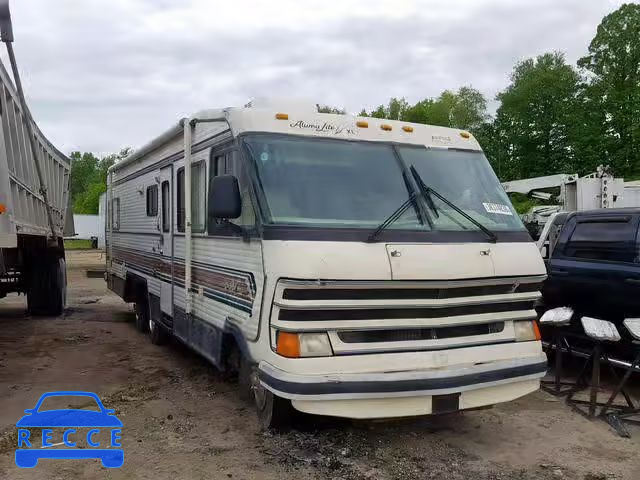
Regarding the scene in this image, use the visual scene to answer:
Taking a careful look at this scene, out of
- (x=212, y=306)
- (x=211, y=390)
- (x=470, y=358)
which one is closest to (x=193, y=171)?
(x=212, y=306)

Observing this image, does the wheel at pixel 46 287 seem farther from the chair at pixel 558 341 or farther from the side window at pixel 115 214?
the chair at pixel 558 341

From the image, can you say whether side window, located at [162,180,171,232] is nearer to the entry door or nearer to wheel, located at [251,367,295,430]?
the entry door

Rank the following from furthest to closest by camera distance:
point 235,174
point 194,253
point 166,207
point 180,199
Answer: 1. point 166,207
2. point 180,199
3. point 194,253
4. point 235,174

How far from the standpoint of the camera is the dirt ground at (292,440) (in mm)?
4238

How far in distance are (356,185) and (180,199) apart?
8.56ft

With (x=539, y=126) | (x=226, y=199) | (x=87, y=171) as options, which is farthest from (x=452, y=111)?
(x=87, y=171)

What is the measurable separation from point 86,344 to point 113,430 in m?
3.86

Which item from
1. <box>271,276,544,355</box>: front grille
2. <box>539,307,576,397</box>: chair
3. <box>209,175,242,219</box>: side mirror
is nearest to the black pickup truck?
<box>539,307,576,397</box>: chair

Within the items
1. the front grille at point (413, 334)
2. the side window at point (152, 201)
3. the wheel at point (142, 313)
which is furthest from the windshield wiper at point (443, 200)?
the wheel at point (142, 313)

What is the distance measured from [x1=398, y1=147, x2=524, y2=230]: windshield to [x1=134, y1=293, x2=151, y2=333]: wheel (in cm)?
508

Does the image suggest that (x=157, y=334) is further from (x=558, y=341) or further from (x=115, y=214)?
(x=558, y=341)

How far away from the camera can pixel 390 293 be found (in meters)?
4.21

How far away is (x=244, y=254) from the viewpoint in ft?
15.4

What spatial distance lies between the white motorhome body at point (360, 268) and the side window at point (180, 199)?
819 millimetres
